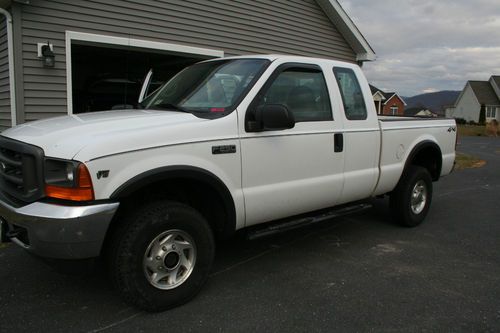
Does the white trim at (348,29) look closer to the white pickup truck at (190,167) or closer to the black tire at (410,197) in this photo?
the black tire at (410,197)

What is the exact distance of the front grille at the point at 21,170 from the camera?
9.63 ft

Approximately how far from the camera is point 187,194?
12.1ft

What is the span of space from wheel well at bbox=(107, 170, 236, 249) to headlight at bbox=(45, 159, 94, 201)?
0.65ft

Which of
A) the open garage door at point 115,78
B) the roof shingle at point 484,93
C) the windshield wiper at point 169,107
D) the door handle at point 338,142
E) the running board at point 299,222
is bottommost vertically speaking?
the running board at point 299,222

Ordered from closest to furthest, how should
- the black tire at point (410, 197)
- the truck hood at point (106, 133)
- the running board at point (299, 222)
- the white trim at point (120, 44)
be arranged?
1. the truck hood at point (106, 133)
2. the running board at point (299, 222)
3. the black tire at point (410, 197)
4. the white trim at point (120, 44)

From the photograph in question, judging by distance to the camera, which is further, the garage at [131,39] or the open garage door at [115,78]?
the open garage door at [115,78]

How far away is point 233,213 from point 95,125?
1271mm

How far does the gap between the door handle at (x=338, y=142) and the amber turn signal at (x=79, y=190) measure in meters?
2.43

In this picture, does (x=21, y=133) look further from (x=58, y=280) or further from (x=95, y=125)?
(x=58, y=280)

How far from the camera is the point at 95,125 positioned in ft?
10.4

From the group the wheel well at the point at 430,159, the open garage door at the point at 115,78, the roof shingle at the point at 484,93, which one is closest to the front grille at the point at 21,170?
the wheel well at the point at 430,159

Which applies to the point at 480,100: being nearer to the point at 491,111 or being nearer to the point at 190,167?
the point at 491,111

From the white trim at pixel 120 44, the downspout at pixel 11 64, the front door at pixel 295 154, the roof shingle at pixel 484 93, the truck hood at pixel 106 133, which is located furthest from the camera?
the roof shingle at pixel 484 93

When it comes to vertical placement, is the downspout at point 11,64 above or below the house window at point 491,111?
below
